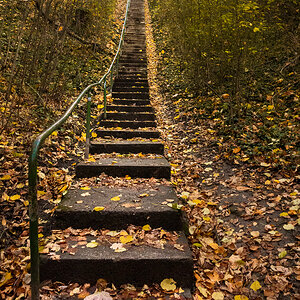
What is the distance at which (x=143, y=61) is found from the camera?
32.1 ft

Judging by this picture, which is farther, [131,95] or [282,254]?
[131,95]

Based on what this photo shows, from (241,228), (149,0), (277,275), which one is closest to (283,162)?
(241,228)

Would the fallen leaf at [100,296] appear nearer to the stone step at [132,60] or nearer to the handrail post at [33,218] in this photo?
the handrail post at [33,218]

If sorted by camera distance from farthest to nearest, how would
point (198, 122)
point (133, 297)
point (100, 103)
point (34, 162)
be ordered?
1. point (100, 103)
2. point (198, 122)
3. point (133, 297)
4. point (34, 162)

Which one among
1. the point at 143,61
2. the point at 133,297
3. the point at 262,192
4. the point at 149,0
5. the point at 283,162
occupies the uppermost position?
the point at 149,0

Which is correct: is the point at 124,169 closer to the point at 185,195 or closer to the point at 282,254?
the point at 185,195

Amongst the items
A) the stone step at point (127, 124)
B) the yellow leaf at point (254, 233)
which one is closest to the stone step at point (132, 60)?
the stone step at point (127, 124)

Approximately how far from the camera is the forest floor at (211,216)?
77.5 inches

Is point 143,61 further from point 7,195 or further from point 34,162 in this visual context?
point 34,162

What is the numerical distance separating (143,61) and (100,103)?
4.20 m

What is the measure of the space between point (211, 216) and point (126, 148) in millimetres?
1799

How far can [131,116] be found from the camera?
5.70 meters

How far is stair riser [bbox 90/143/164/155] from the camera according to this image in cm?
403

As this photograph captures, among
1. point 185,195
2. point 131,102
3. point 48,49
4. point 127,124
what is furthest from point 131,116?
point 185,195
